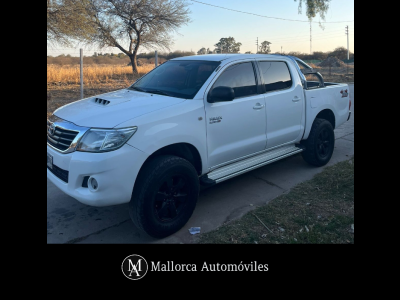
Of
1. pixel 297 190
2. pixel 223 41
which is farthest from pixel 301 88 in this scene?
pixel 223 41

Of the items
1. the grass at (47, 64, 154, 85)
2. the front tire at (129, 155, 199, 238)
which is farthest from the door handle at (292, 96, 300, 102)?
the grass at (47, 64, 154, 85)

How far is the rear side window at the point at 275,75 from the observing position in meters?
5.07

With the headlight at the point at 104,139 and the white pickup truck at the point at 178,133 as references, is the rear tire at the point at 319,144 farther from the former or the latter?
the headlight at the point at 104,139

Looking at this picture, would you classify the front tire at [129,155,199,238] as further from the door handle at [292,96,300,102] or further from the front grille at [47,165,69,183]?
the door handle at [292,96,300,102]

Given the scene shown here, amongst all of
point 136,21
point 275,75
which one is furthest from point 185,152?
point 136,21

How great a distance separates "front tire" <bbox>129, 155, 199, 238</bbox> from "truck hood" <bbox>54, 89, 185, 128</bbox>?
54 centimetres

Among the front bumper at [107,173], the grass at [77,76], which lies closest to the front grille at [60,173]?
the front bumper at [107,173]

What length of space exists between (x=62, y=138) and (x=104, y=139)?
603mm

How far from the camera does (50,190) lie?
16.5ft

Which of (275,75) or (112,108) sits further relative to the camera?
(275,75)

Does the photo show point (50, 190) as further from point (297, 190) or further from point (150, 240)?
point (297, 190)

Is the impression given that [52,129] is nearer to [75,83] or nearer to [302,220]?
[302,220]

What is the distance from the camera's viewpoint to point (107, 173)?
10.8ft

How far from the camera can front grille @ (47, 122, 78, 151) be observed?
361 cm
